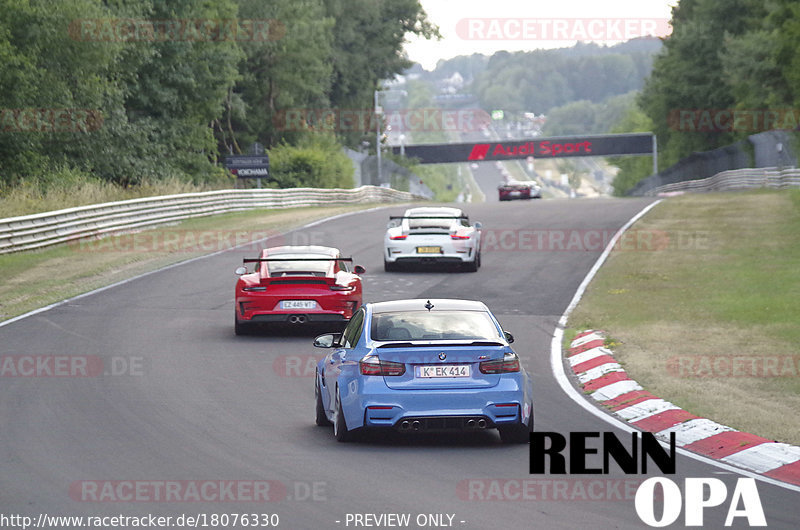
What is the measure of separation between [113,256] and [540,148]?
272 feet

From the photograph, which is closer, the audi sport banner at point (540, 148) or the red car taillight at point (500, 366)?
the red car taillight at point (500, 366)

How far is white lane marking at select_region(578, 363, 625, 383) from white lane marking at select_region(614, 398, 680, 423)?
1.72 meters

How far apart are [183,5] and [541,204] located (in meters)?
19.3

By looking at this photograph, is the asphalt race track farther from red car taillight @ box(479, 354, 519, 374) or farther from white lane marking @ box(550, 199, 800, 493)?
red car taillight @ box(479, 354, 519, 374)

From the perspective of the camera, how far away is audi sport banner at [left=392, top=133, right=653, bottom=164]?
107 meters

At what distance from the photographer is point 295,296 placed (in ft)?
56.3

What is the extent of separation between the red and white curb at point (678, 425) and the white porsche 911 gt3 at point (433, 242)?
10.5 m

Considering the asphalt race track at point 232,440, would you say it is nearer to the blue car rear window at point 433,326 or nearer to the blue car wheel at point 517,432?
the blue car wheel at point 517,432

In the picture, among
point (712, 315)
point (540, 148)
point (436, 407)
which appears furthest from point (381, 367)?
point (540, 148)

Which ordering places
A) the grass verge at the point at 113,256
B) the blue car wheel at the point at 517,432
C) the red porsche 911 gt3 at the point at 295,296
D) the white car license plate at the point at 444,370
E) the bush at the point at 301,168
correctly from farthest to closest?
the bush at the point at 301,168 < the grass verge at the point at 113,256 < the red porsche 911 gt3 at the point at 295,296 < the blue car wheel at the point at 517,432 < the white car license plate at the point at 444,370

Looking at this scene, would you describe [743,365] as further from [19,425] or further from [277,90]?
[277,90]

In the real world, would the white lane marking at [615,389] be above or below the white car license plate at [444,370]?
below

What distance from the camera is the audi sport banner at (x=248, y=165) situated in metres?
49.2

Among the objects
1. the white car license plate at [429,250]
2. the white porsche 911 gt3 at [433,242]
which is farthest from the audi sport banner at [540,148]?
the white car license plate at [429,250]
